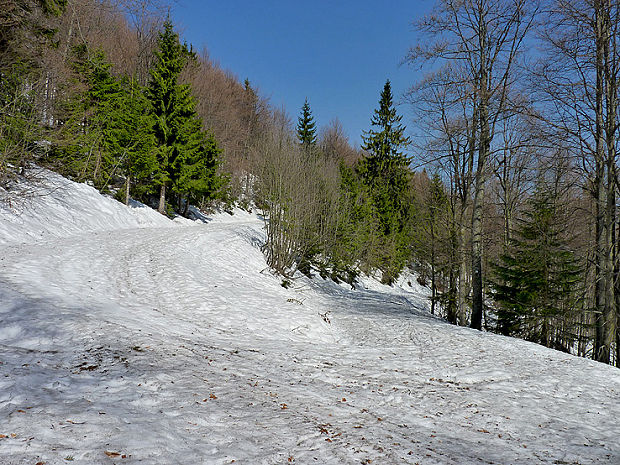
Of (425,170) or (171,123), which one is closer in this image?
(425,170)

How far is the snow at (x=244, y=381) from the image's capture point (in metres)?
2.77

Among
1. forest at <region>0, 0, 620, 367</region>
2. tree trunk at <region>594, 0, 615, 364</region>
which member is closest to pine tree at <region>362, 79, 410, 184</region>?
forest at <region>0, 0, 620, 367</region>

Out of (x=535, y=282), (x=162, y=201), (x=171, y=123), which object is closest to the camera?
(x=535, y=282)

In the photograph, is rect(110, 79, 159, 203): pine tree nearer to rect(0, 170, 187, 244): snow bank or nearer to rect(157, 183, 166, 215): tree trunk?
rect(157, 183, 166, 215): tree trunk

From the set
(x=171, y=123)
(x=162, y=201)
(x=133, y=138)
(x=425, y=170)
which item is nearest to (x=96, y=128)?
(x=133, y=138)

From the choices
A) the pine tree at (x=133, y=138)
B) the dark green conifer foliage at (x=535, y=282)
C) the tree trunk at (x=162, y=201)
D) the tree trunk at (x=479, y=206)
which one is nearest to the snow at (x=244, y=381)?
the tree trunk at (x=479, y=206)

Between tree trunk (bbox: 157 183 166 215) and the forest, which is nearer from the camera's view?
the forest

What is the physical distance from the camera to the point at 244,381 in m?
Answer: 4.38

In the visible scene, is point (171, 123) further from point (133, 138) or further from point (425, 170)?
point (425, 170)

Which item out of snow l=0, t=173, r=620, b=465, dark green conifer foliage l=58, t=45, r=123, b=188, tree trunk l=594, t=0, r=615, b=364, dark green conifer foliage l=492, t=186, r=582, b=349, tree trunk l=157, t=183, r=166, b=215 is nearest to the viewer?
snow l=0, t=173, r=620, b=465

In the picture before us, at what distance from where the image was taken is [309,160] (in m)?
15.2

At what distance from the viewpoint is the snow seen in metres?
2.77

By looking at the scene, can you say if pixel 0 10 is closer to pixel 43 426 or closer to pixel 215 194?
pixel 43 426

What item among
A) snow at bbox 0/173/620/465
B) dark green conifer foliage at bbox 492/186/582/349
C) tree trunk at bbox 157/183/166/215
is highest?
tree trunk at bbox 157/183/166/215
